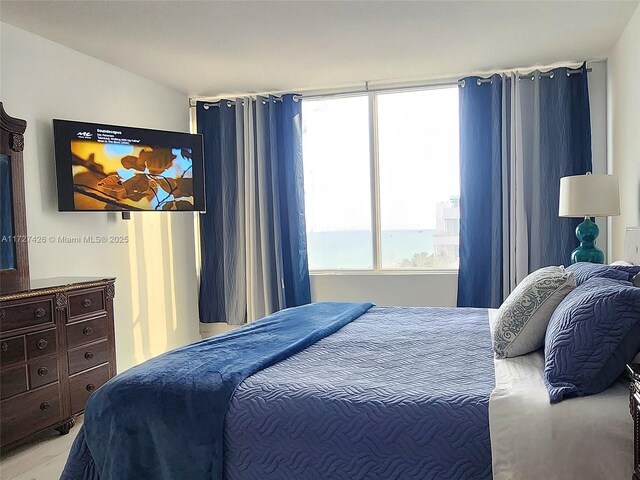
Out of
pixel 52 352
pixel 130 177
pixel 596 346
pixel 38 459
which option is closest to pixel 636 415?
pixel 596 346

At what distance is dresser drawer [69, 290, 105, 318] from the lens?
11.1 feet

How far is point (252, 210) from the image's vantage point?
5.23 metres

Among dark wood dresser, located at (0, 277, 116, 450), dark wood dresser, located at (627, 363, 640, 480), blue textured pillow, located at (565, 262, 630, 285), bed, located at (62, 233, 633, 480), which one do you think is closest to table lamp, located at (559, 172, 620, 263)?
blue textured pillow, located at (565, 262, 630, 285)

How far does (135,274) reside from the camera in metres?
4.58

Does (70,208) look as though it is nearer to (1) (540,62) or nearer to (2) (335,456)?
(2) (335,456)

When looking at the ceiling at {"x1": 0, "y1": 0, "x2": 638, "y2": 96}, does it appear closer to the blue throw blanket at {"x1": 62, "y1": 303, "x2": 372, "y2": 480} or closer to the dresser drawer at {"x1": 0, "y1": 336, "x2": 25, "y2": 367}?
the dresser drawer at {"x1": 0, "y1": 336, "x2": 25, "y2": 367}

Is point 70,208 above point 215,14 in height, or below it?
below

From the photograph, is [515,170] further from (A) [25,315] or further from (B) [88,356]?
(A) [25,315]

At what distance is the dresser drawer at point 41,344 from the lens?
3.06 metres

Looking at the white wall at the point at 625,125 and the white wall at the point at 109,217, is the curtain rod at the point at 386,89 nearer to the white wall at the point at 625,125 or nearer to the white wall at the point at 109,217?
the white wall at the point at 109,217

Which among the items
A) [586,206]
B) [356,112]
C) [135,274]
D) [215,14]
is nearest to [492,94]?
[356,112]

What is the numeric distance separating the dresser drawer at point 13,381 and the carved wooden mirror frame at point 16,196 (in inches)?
20.6

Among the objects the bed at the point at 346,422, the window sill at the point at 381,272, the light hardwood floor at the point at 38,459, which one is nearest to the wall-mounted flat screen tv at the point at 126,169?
the window sill at the point at 381,272

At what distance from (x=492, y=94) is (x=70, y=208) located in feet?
11.1
